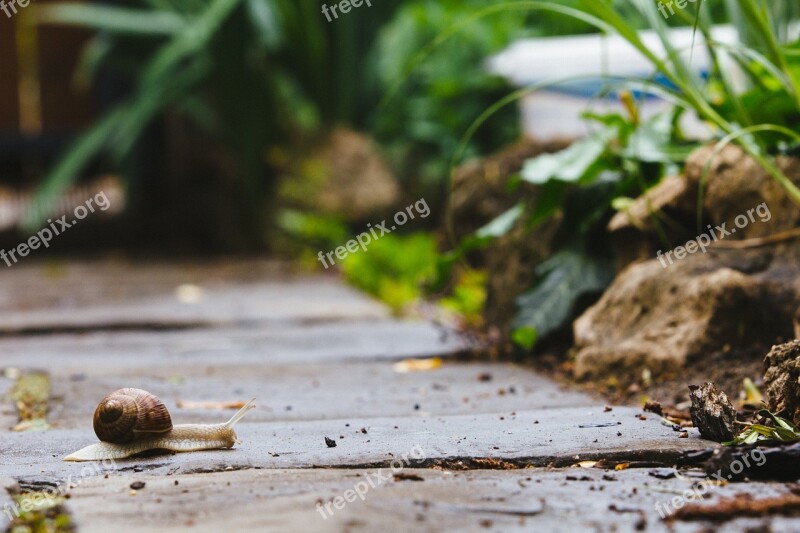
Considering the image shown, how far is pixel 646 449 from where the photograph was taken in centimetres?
177

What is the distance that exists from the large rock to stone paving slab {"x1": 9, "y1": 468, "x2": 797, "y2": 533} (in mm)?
897

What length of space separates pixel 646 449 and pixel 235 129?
5.16 meters

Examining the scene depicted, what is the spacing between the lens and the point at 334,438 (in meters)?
1.97

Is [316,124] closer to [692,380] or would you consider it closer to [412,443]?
[692,380]

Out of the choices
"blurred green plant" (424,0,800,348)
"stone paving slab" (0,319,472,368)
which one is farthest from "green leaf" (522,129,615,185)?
"stone paving slab" (0,319,472,368)

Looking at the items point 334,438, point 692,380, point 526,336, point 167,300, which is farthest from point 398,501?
point 167,300

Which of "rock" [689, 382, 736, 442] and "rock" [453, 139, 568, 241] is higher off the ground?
"rock" [453, 139, 568, 241]

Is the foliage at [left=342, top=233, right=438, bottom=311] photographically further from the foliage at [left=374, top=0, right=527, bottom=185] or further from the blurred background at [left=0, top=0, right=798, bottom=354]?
the foliage at [left=374, top=0, right=527, bottom=185]

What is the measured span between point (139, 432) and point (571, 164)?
162cm

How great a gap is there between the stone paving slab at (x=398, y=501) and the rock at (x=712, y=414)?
0.24 meters

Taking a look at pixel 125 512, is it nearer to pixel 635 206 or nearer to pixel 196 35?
pixel 635 206

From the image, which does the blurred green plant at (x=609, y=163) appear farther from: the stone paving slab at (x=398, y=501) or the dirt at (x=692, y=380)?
the stone paving slab at (x=398, y=501)

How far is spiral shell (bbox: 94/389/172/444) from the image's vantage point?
1.85m

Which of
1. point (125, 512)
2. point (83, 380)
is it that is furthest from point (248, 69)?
point (125, 512)
